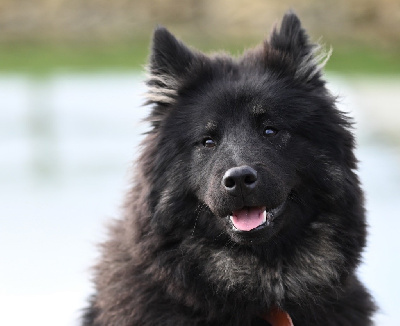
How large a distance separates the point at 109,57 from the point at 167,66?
19.3m

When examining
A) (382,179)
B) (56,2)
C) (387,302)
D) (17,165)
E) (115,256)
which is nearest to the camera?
(115,256)

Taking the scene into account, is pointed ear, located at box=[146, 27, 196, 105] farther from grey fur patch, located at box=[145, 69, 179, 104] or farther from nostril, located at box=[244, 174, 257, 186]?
nostril, located at box=[244, 174, 257, 186]

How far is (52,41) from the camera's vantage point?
2850 centimetres

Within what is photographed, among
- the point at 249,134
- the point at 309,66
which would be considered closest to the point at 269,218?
the point at 249,134

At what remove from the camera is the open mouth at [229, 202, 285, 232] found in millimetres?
4559

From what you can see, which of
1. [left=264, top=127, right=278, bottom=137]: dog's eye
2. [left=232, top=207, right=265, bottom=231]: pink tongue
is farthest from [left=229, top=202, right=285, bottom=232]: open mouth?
[left=264, top=127, right=278, bottom=137]: dog's eye

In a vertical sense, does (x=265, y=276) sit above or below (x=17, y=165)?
above

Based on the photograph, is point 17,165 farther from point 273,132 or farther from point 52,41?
point 52,41

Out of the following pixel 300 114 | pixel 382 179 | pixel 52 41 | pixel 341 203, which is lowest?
pixel 52 41

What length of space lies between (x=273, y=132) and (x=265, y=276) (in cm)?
79

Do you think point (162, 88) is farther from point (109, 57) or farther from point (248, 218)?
point (109, 57)

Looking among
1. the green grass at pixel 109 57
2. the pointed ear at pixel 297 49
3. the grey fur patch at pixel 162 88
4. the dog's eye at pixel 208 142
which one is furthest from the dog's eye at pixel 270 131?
the green grass at pixel 109 57

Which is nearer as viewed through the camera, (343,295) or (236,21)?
(343,295)

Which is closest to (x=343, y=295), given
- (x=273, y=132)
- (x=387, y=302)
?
(x=273, y=132)
